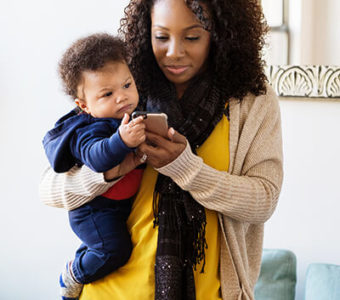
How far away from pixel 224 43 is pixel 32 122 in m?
1.39

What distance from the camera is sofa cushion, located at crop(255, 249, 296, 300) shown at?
2240 millimetres

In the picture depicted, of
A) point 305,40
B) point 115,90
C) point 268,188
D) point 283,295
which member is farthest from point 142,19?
point 283,295

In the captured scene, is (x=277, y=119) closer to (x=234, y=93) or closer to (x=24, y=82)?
(x=234, y=93)

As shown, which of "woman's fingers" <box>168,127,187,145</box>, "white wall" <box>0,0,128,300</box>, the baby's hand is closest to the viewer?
the baby's hand

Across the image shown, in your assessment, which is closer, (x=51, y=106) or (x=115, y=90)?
(x=115, y=90)

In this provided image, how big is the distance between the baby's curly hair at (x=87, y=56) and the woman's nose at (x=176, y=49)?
0.12 meters

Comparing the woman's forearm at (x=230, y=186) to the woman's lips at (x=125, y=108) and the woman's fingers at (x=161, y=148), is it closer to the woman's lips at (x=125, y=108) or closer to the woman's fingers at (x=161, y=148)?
the woman's fingers at (x=161, y=148)

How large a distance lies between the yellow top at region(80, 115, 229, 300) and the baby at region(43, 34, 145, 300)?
0.10 ft

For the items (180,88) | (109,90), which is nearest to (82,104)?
(109,90)

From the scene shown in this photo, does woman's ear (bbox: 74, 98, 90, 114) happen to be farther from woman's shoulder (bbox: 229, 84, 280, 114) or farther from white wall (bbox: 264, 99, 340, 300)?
white wall (bbox: 264, 99, 340, 300)

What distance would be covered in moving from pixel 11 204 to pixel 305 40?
1605mm

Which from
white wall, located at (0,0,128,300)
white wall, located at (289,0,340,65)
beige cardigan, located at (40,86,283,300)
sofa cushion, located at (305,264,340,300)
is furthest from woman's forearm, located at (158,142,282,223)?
white wall, located at (0,0,128,300)

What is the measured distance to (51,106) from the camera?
2.49 m

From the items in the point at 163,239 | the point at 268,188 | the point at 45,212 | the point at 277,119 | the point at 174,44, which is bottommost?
the point at 45,212
